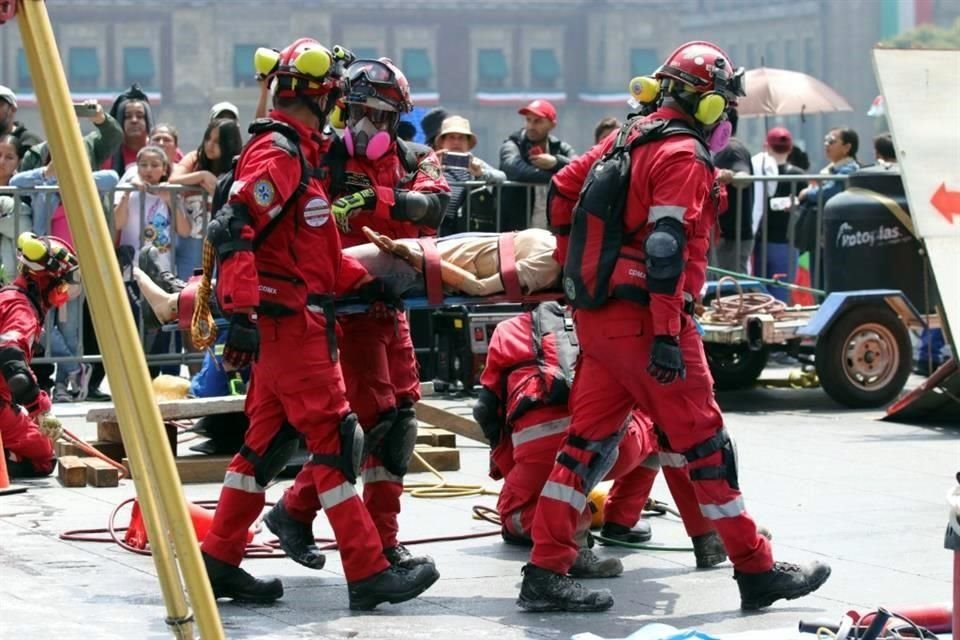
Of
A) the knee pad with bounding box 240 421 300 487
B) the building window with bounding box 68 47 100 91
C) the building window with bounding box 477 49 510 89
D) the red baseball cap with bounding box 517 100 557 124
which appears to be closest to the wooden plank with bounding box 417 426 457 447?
the knee pad with bounding box 240 421 300 487

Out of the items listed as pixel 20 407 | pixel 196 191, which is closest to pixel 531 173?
pixel 196 191

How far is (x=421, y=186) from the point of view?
8195 mm

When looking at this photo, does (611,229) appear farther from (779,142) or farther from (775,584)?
(779,142)

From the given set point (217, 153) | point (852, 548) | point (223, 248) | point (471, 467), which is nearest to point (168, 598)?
point (223, 248)

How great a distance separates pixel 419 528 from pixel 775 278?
7425 millimetres

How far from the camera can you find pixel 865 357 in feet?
43.2

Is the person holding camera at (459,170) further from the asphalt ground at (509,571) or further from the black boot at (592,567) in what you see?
the black boot at (592,567)

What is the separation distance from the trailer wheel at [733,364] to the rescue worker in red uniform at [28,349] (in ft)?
Answer: 16.0

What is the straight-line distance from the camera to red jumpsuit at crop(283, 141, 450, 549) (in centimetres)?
783

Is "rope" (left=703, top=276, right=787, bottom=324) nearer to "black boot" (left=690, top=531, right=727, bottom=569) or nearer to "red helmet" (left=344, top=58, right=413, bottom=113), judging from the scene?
"black boot" (left=690, top=531, right=727, bottom=569)

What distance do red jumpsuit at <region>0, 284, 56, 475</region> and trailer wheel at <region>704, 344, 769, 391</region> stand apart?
4932 millimetres

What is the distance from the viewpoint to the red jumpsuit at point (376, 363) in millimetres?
7832

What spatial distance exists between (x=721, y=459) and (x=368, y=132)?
1.94 metres

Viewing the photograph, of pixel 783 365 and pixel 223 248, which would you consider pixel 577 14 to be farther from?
pixel 223 248
